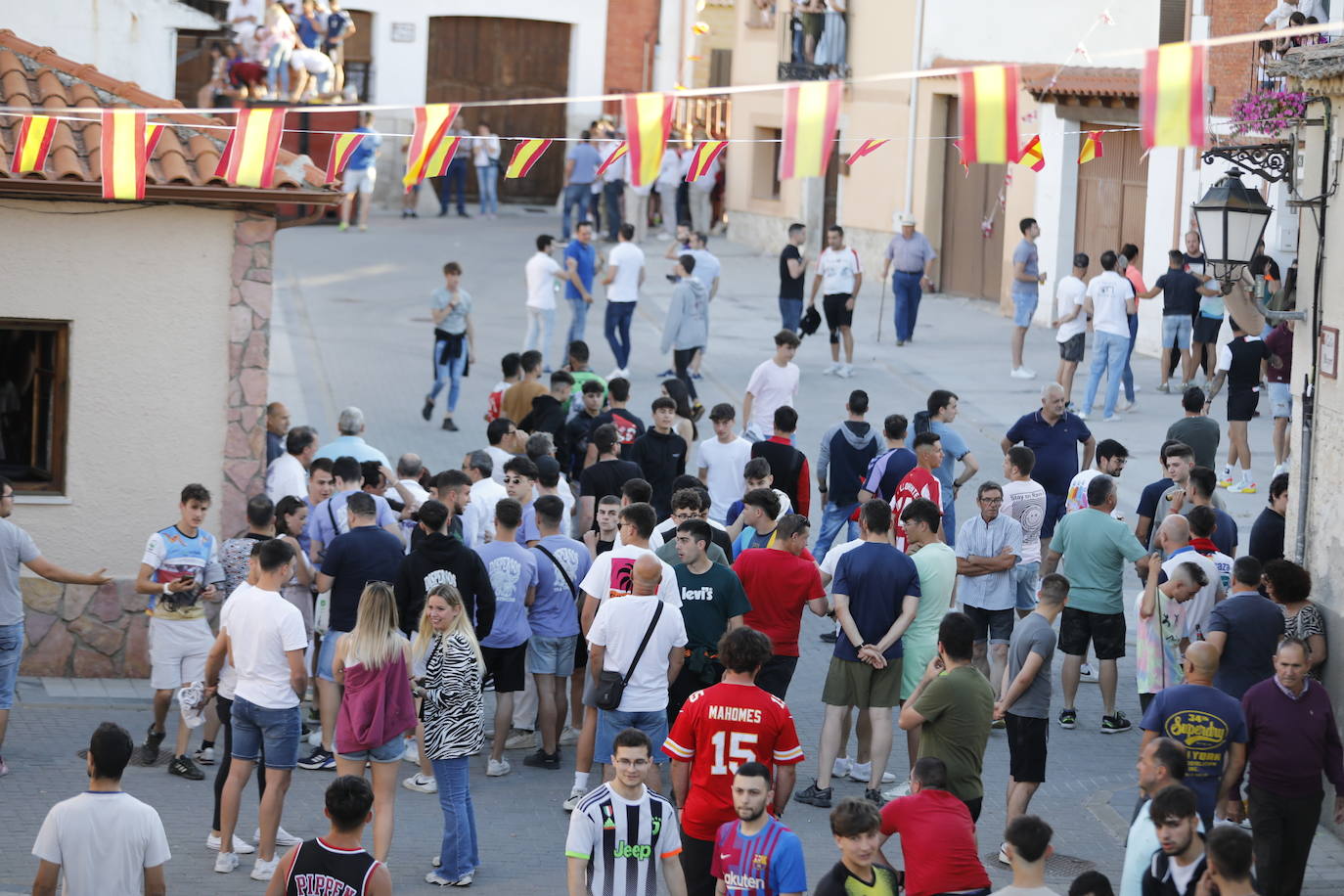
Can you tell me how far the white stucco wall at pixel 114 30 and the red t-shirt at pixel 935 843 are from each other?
38.3ft

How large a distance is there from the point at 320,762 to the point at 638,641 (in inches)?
100

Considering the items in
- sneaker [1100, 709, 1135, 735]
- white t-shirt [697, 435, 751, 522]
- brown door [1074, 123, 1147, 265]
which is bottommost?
sneaker [1100, 709, 1135, 735]

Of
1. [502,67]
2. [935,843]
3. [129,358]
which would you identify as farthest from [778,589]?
[502,67]

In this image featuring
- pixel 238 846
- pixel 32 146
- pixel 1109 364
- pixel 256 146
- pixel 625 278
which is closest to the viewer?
pixel 238 846

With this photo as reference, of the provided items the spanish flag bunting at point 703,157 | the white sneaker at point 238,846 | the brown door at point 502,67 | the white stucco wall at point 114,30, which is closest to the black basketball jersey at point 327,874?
the white sneaker at point 238,846

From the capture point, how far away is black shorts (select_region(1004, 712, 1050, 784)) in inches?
358

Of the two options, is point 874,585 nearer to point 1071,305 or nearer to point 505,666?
point 505,666

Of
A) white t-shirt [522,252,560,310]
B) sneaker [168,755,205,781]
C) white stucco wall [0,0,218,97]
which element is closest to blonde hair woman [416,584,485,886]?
sneaker [168,755,205,781]

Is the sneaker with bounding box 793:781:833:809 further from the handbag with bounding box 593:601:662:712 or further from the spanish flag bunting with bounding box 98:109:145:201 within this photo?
the spanish flag bunting with bounding box 98:109:145:201

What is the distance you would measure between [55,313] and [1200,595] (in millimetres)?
7721

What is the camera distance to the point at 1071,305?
64.7 ft

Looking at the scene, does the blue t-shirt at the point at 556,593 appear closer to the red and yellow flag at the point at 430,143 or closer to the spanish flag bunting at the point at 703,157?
the red and yellow flag at the point at 430,143

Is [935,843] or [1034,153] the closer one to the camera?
[935,843]

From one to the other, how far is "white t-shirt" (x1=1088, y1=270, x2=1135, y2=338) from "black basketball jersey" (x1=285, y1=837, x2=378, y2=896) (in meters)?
14.3
